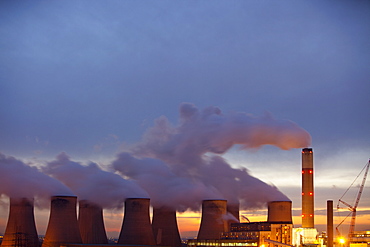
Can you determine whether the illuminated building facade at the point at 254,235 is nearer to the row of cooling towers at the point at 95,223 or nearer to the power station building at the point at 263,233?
the power station building at the point at 263,233

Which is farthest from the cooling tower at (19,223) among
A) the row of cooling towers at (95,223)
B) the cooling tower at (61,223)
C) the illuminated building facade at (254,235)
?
the illuminated building facade at (254,235)

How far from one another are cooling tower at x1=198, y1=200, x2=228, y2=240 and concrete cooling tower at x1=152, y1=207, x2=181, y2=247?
188 inches

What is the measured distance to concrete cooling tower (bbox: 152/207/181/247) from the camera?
1992 inches

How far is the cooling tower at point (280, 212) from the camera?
49.5 m

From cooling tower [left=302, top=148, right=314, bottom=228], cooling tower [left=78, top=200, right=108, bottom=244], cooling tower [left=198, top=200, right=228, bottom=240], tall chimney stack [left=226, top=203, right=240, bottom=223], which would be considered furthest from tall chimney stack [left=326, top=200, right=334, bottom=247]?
cooling tower [left=78, top=200, right=108, bottom=244]

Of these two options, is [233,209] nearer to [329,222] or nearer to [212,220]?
[212,220]

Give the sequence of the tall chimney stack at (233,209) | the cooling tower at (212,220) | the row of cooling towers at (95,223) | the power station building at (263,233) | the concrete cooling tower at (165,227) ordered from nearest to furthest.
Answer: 1. the power station building at (263,233)
2. the row of cooling towers at (95,223)
3. the cooling tower at (212,220)
4. the concrete cooling tower at (165,227)
5. the tall chimney stack at (233,209)

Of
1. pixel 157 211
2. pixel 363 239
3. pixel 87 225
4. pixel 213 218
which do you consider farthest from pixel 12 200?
pixel 363 239

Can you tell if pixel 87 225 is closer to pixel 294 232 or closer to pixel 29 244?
pixel 29 244

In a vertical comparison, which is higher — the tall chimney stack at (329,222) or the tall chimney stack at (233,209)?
the tall chimney stack at (233,209)

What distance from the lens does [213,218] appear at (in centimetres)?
4666

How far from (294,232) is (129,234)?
51.2 ft

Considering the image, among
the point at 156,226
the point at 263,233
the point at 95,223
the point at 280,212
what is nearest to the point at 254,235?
the point at 263,233

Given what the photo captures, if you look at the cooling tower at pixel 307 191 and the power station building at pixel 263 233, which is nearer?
the power station building at pixel 263 233
